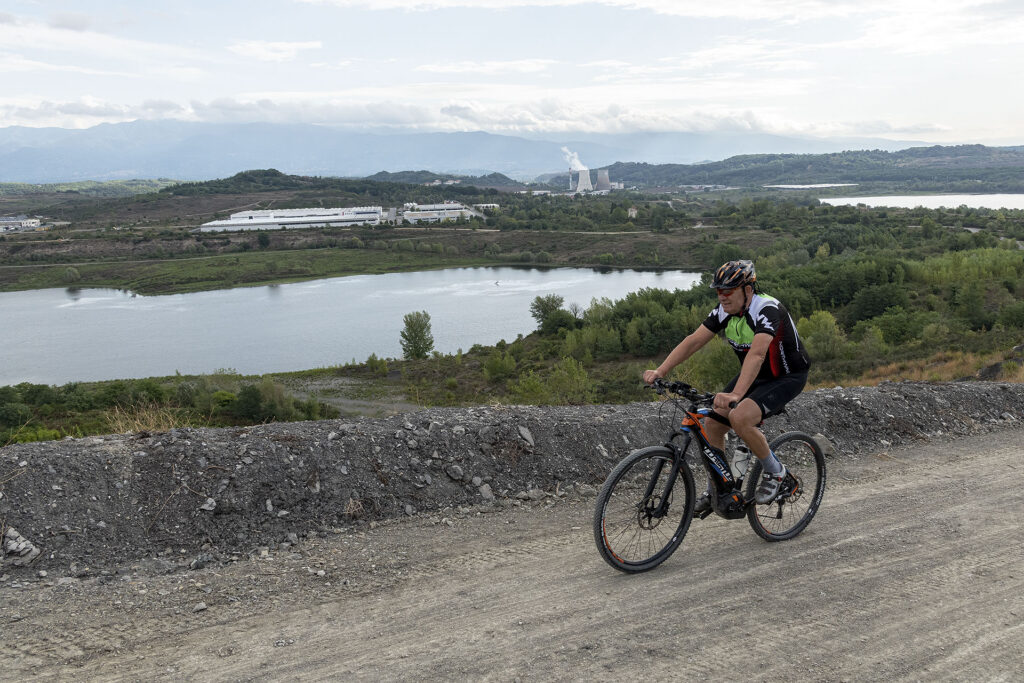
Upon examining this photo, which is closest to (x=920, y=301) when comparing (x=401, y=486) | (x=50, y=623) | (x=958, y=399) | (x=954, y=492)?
(x=958, y=399)

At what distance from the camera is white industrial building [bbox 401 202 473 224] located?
142 m

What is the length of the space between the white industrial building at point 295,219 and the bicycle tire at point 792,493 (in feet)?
423

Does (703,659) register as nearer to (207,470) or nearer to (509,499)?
(509,499)

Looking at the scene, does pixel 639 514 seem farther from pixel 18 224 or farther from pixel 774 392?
pixel 18 224

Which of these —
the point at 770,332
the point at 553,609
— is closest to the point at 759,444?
the point at 770,332

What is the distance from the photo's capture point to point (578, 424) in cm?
705

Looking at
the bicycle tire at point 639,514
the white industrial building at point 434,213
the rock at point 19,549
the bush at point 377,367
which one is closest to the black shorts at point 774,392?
the bicycle tire at point 639,514

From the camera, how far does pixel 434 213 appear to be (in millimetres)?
149125

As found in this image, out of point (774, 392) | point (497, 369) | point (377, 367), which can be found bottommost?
point (377, 367)

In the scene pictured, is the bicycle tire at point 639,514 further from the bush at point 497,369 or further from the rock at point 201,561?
the bush at point 497,369

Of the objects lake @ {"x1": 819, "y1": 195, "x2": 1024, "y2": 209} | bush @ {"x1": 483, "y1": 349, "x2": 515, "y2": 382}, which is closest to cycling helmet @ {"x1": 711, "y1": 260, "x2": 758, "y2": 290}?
bush @ {"x1": 483, "y1": 349, "x2": 515, "y2": 382}

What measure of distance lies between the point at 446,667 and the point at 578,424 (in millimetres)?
3664

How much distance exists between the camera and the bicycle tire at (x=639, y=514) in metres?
4.48

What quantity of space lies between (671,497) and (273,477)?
3176 mm
